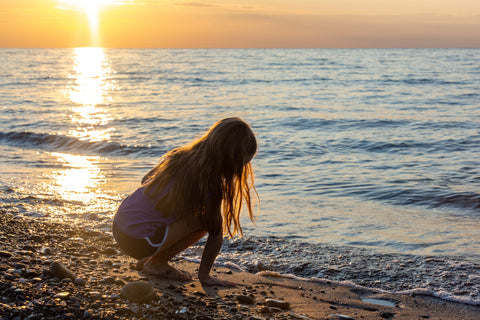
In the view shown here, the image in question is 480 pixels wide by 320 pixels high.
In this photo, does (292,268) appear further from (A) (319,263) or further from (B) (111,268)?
(B) (111,268)

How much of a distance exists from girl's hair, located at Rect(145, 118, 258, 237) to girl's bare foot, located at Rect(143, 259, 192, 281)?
56cm

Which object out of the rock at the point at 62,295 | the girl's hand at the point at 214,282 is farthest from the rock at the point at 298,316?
the rock at the point at 62,295

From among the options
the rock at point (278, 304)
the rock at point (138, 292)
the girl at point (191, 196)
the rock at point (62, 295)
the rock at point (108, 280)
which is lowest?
the rock at point (278, 304)

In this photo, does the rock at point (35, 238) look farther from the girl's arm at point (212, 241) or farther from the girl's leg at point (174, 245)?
the girl's arm at point (212, 241)

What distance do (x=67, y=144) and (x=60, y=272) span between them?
32.5 feet

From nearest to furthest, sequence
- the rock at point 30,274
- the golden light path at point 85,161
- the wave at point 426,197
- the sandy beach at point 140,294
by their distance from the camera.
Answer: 1. the sandy beach at point 140,294
2. the rock at point 30,274
3. the wave at point 426,197
4. the golden light path at point 85,161

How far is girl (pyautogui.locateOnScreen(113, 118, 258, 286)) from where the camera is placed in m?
3.51

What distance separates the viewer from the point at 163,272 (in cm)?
392

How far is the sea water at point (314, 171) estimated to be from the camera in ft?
16.6

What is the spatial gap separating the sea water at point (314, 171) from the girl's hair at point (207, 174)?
1.63 feet

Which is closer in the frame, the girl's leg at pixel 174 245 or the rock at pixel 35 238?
the girl's leg at pixel 174 245

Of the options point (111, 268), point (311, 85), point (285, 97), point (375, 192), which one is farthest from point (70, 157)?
point (311, 85)

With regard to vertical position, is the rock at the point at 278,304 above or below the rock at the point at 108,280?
below

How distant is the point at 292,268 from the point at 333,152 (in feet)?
23.0
